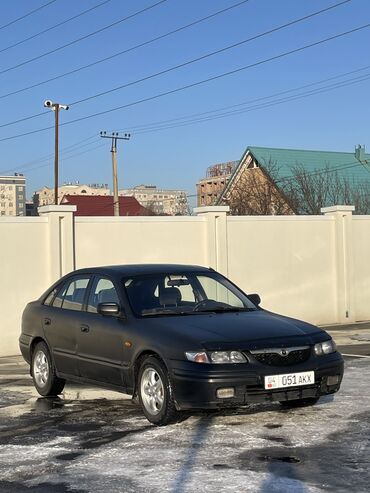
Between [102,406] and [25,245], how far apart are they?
628cm

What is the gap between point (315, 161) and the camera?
154ft

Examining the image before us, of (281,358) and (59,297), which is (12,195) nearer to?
(59,297)

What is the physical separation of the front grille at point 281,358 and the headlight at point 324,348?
0.20 m

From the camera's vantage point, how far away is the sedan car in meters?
6.46

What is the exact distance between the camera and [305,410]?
736 cm

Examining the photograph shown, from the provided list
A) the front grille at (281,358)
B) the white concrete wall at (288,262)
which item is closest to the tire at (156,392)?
the front grille at (281,358)

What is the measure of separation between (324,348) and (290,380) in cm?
61

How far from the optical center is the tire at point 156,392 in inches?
261

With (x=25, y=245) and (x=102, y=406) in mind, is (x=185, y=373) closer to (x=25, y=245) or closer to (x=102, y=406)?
(x=102, y=406)

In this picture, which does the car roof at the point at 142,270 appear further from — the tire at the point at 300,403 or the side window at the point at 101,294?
the tire at the point at 300,403

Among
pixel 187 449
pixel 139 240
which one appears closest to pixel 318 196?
pixel 139 240

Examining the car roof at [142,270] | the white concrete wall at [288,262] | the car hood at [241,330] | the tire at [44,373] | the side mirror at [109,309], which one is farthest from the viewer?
the white concrete wall at [288,262]

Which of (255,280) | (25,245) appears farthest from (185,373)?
(255,280)

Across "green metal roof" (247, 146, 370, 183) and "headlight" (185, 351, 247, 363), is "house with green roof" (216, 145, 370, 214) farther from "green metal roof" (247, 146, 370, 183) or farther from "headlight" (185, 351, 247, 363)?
"headlight" (185, 351, 247, 363)
